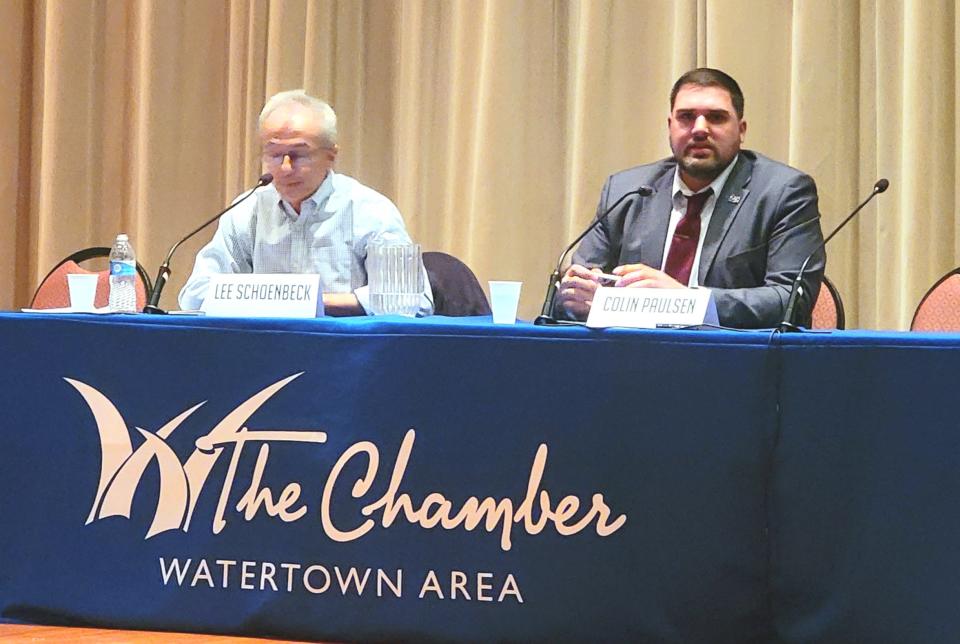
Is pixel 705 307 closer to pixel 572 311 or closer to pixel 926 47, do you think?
pixel 572 311

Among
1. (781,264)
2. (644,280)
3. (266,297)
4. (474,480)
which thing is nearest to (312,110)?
(266,297)

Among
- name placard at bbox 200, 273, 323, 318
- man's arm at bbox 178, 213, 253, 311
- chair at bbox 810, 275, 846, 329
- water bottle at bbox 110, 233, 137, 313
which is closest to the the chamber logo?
name placard at bbox 200, 273, 323, 318

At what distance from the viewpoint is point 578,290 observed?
2.65m

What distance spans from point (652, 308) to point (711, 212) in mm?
914

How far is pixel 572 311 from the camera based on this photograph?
2723 millimetres

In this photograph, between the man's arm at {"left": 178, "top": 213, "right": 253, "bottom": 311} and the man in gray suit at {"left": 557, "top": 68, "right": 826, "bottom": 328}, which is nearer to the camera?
the man in gray suit at {"left": 557, "top": 68, "right": 826, "bottom": 328}

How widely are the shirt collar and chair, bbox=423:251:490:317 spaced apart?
585 mm

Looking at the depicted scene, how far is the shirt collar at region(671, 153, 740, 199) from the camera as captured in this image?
3.11 metres

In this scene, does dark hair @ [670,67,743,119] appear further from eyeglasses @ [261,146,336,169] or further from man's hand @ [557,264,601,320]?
eyeglasses @ [261,146,336,169]

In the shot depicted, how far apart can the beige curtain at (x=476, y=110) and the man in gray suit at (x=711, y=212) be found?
876 millimetres

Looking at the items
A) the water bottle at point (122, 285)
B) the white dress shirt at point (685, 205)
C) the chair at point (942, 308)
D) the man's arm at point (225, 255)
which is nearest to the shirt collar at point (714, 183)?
the white dress shirt at point (685, 205)

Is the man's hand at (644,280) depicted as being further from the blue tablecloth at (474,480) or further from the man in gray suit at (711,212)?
the blue tablecloth at (474,480)

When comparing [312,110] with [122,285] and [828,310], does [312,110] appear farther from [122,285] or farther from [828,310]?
[828,310]

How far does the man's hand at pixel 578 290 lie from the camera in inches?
104
